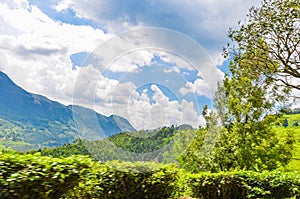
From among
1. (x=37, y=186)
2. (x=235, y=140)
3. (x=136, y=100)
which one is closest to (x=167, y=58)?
(x=136, y=100)

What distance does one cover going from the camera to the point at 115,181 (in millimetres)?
4551

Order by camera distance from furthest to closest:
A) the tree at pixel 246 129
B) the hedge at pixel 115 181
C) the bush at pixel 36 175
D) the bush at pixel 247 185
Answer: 1. the tree at pixel 246 129
2. the bush at pixel 247 185
3. the hedge at pixel 115 181
4. the bush at pixel 36 175

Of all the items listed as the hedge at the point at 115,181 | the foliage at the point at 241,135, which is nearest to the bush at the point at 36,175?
the hedge at the point at 115,181

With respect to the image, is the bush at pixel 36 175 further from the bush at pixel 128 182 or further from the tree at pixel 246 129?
the tree at pixel 246 129

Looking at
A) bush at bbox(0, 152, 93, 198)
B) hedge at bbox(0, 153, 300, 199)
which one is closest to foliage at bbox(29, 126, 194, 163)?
hedge at bbox(0, 153, 300, 199)

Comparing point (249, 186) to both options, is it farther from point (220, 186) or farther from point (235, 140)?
point (235, 140)

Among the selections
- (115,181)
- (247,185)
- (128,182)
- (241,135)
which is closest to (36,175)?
(115,181)

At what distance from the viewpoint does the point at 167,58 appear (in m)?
6.62

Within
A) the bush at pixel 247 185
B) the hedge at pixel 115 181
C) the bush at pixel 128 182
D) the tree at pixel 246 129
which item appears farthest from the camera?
the tree at pixel 246 129

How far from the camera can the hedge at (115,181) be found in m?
2.88

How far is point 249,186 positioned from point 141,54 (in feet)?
13.8

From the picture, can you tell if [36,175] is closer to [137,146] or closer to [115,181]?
→ [115,181]

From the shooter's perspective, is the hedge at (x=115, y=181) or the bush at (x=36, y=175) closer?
the bush at (x=36, y=175)

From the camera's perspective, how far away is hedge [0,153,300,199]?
9.45 feet
